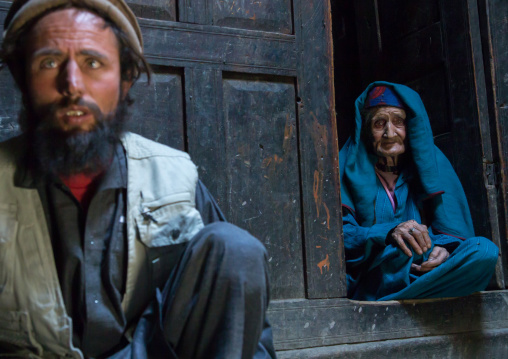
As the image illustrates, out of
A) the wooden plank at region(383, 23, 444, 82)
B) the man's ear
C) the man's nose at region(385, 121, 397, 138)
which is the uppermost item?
the wooden plank at region(383, 23, 444, 82)

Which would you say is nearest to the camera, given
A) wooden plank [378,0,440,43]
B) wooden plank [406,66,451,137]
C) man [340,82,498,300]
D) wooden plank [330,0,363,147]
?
man [340,82,498,300]

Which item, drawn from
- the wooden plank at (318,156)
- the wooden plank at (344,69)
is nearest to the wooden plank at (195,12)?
the wooden plank at (318,156)

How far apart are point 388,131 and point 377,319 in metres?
1.32

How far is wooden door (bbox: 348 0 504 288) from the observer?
3.54 meters

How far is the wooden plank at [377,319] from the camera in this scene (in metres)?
2.69

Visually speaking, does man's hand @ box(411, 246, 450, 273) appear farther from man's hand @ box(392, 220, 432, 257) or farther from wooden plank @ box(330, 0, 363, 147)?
wooden plank @ box(330, 0, 363, 147)

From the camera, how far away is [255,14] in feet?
9.32

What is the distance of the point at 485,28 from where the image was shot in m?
3.61

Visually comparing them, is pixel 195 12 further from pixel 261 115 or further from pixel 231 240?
pixel 231 240

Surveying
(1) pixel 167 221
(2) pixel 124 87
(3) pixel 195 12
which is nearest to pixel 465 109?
(3) pixel 195 12

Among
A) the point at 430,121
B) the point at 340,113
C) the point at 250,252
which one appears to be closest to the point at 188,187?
the point at 250,252

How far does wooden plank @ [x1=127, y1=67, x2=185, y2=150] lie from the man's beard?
690mm

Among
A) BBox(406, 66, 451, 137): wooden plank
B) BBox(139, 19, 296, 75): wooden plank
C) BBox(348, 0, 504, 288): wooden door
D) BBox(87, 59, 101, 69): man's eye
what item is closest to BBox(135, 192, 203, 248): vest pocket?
BBox(87, 59, 101, 69): man's eye

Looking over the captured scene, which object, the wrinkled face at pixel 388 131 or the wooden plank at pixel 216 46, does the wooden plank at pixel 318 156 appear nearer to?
the wooden plank at pixel 216 46
